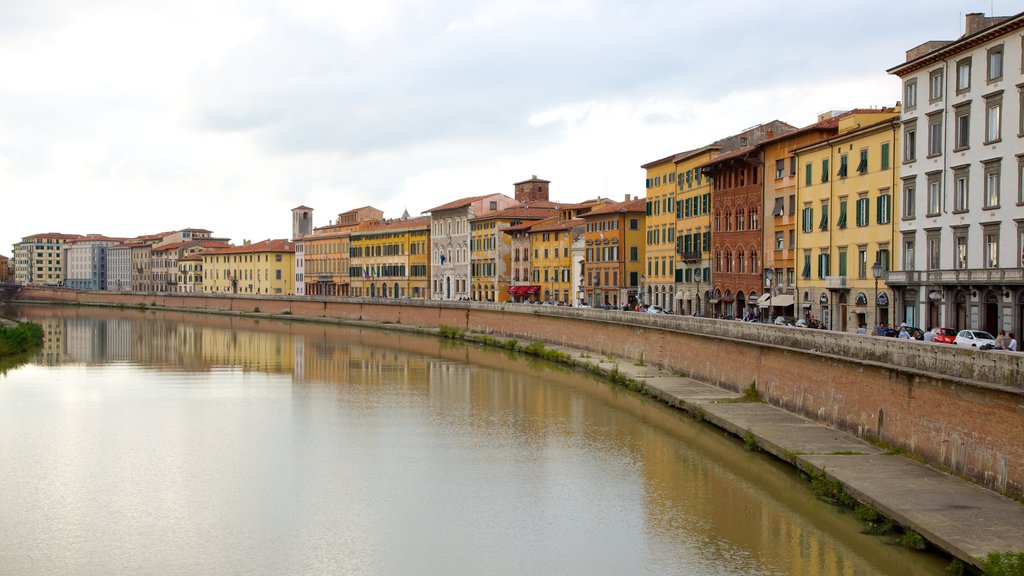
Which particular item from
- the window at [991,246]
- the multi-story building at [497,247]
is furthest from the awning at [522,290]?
the window at [991,246]

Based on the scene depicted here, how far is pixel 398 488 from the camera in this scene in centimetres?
2320

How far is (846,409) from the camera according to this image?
25.1 metres

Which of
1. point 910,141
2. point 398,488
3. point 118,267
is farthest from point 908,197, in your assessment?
point 118,267

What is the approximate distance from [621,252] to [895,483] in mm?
52474

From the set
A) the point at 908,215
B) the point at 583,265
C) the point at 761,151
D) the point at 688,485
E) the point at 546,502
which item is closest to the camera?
the point at 546,502

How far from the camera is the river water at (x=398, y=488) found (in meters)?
18.1

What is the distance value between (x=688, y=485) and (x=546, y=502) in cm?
367

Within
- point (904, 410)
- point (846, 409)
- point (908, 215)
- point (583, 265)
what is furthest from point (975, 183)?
point (583, 265)

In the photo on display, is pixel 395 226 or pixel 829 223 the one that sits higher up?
pixel 395 226

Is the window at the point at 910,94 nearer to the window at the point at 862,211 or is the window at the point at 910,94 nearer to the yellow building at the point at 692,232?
the window at the point at 862,211

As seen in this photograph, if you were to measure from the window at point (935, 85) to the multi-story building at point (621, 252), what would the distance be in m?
34.5

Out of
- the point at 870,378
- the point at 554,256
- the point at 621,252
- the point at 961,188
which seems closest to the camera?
the point at 870,378

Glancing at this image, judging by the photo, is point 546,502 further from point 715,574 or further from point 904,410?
point 904,410

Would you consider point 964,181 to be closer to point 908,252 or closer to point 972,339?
point 908,252
